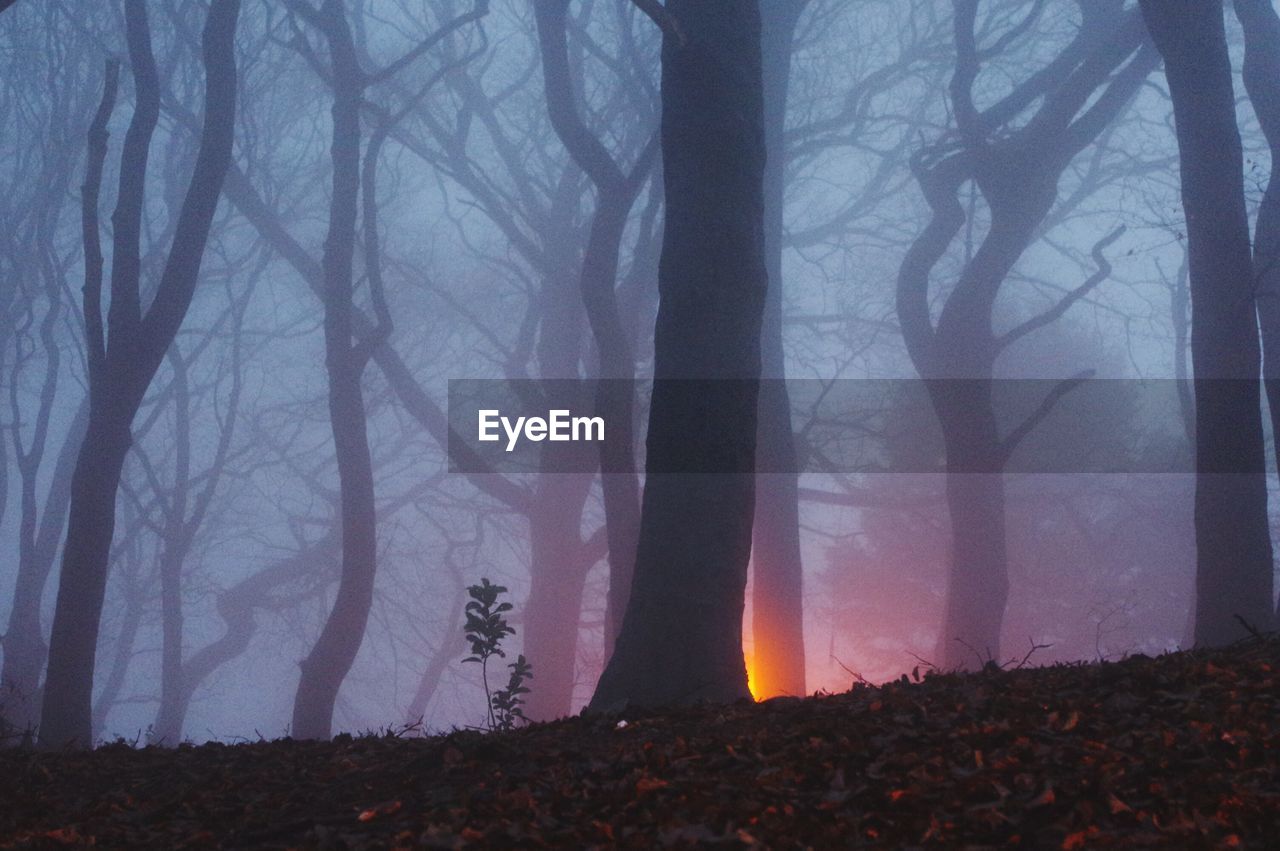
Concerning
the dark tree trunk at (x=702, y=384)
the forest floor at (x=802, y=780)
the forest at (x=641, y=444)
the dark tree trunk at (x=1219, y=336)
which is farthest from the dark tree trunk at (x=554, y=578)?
the forest floor at (x=802, y=780)

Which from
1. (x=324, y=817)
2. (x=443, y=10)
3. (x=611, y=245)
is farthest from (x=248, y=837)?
(x=443, y=10)

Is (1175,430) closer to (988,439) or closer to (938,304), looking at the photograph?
(938,304)

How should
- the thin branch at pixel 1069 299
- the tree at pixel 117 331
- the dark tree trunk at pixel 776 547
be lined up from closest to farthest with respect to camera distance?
the tree at pixel 117 331 < the dark tree trunk at pixel 776 547 < the thin branch at pixel 1069 299

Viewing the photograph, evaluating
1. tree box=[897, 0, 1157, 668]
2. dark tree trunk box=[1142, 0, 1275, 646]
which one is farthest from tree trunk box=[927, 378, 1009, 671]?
dark tree trunk box=[1142, 0, 1275, 646]

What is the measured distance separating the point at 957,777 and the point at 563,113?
35.0ft

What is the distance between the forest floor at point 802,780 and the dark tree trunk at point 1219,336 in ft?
10.4

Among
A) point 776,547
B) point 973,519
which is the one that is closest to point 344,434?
point 776,547

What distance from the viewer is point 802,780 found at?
2.95 m

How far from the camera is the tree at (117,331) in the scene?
928 centimetres

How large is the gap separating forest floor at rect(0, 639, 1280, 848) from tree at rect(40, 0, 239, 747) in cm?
541

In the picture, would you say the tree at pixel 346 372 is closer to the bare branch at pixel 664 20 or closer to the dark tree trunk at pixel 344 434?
the dark tree trunk at pixel 344 434

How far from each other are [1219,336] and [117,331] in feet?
33.7

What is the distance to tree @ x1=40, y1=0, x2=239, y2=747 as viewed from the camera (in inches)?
365

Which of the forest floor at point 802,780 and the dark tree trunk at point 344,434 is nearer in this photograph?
the forest floor at point 802,780
